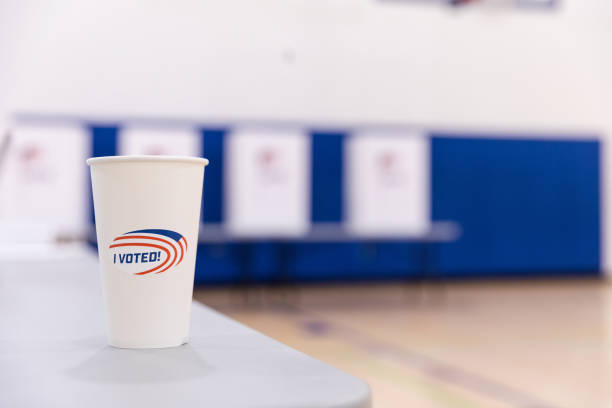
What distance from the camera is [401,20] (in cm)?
691

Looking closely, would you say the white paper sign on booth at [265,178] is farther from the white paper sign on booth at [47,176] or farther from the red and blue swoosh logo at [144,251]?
the red and blue swoosh logo at [144,251]

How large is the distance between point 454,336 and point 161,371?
3.69m

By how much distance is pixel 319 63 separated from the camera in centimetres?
670

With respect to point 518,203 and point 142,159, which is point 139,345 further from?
point 518,203

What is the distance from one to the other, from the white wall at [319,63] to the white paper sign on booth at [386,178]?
24 centimetres

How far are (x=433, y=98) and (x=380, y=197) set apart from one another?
1.12m

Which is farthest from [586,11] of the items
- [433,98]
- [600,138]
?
[433,98]

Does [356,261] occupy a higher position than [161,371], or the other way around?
[161,371]

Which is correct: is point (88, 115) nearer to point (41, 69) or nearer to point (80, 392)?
point (41, 69)

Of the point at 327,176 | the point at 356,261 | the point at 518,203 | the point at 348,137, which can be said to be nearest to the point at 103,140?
the point at 327,176

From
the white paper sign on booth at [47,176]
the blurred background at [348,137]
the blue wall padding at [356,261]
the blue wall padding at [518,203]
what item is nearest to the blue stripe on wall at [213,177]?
the blurred background at [348,137]

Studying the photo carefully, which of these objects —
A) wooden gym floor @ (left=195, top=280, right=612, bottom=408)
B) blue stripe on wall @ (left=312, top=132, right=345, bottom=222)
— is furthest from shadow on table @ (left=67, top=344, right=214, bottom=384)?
blue stripe on wall @ (left=312, top=132, right=345, bottom=222)

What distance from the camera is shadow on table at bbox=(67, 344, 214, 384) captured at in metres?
0.49

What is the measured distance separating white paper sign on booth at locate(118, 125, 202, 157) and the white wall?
154 mm
